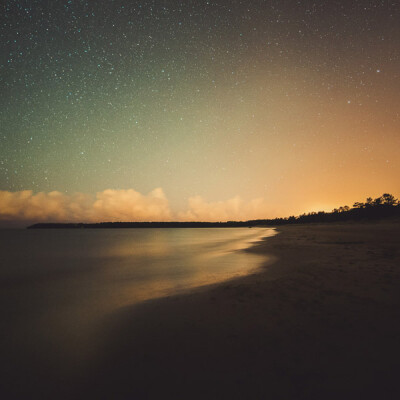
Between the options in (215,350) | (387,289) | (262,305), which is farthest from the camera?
(387,289)

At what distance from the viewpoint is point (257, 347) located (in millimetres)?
3027

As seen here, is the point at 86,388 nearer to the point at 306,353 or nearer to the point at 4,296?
the point at 306,353

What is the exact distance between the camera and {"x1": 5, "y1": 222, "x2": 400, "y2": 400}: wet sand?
236 centimetres

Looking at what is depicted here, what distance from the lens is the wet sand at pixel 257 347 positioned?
2363 millimetres

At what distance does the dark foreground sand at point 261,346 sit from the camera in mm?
2361

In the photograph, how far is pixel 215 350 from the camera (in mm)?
3045

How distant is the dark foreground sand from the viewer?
236cm

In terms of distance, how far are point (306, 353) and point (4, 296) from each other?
899 centimetres

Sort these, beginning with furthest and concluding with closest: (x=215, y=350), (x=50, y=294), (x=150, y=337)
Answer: (x=50, y=294) < (x=150, y=337) < (x=215, y=350)

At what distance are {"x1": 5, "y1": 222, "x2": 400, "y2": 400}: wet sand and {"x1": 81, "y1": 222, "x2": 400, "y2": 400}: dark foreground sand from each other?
1 cm

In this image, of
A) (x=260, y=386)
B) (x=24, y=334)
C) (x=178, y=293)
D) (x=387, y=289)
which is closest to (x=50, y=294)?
(x=24, y=334)

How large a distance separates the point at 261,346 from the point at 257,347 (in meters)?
0.07

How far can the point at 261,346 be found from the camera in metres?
3.05

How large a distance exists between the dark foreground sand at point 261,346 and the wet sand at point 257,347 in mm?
12
